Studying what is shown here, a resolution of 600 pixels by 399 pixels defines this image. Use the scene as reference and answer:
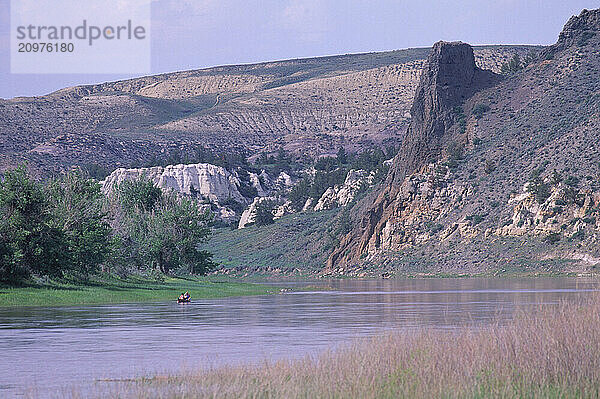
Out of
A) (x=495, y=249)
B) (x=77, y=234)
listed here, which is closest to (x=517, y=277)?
(x=495, y=249)

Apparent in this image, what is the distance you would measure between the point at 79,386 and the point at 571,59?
129m

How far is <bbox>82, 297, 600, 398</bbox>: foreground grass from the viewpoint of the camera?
1572cm

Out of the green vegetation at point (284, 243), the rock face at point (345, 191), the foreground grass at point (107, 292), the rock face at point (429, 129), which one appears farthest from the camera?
the rock face at point (345, 191)

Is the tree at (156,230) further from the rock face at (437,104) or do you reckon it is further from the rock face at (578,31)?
the rock face at (578,31)

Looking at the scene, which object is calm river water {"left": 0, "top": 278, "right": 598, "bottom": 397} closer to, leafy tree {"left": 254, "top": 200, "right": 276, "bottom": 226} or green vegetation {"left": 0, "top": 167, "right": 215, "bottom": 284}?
green vegetation {"left": 0, "top": 167, "right": 215, "bottom": 284}

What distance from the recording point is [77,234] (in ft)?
214

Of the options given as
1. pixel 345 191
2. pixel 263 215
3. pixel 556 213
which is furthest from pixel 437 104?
pixel 263 215

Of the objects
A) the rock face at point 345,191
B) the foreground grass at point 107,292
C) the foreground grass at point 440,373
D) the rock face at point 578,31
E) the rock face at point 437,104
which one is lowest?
the foreground grass at point 107,292

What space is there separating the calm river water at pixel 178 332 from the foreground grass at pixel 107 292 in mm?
3088

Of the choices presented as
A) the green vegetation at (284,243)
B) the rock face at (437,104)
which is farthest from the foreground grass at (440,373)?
the green vegetation at (284,243)

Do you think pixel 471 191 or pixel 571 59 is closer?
pixel 471 191

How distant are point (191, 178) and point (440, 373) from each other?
161m

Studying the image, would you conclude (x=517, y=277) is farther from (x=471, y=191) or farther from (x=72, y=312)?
(x=72, y=312)

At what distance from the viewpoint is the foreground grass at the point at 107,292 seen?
5422 cm
